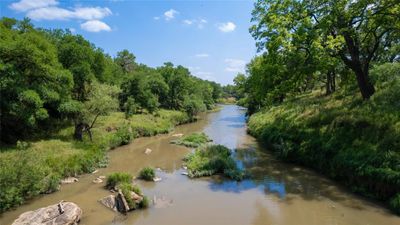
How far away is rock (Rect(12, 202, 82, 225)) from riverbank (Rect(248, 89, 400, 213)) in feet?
49.5

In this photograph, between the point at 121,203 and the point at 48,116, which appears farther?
the point at 48,116

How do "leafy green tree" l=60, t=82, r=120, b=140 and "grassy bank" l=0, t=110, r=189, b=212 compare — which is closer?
"grassy bank" l=0, t=110, r=189, b=212

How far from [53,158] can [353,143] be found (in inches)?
791

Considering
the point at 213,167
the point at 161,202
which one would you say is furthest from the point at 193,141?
the point at 161,202

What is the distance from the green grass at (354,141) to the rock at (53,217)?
15073 millimetres

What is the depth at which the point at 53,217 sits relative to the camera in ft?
46.6

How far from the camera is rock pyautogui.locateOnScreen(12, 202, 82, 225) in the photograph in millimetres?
13848

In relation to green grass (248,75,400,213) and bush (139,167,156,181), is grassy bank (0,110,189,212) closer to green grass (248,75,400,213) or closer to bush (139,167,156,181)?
A: bush (139,167,156,181)

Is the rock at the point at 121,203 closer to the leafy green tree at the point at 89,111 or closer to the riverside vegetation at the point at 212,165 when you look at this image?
the riverside vegetation at the point at 212,165

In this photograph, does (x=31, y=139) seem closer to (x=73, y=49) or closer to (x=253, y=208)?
(x=73, y=49)

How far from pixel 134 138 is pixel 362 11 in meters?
28.3

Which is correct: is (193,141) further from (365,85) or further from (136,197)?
(136,197)

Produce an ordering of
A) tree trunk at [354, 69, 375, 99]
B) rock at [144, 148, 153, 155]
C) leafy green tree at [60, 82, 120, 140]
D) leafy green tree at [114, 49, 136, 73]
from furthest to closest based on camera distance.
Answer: leafy green tree at [114, 49, 136, 73]
rock at [144, 148, 153, 155]
leafy green tree at [60, 82, 120, 140]
tree trunk at [354, 69, 375, 99]

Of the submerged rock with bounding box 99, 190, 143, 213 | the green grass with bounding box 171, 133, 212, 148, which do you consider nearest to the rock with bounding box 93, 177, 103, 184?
the submerged rock with bounding box 99, 190, 143, 213
